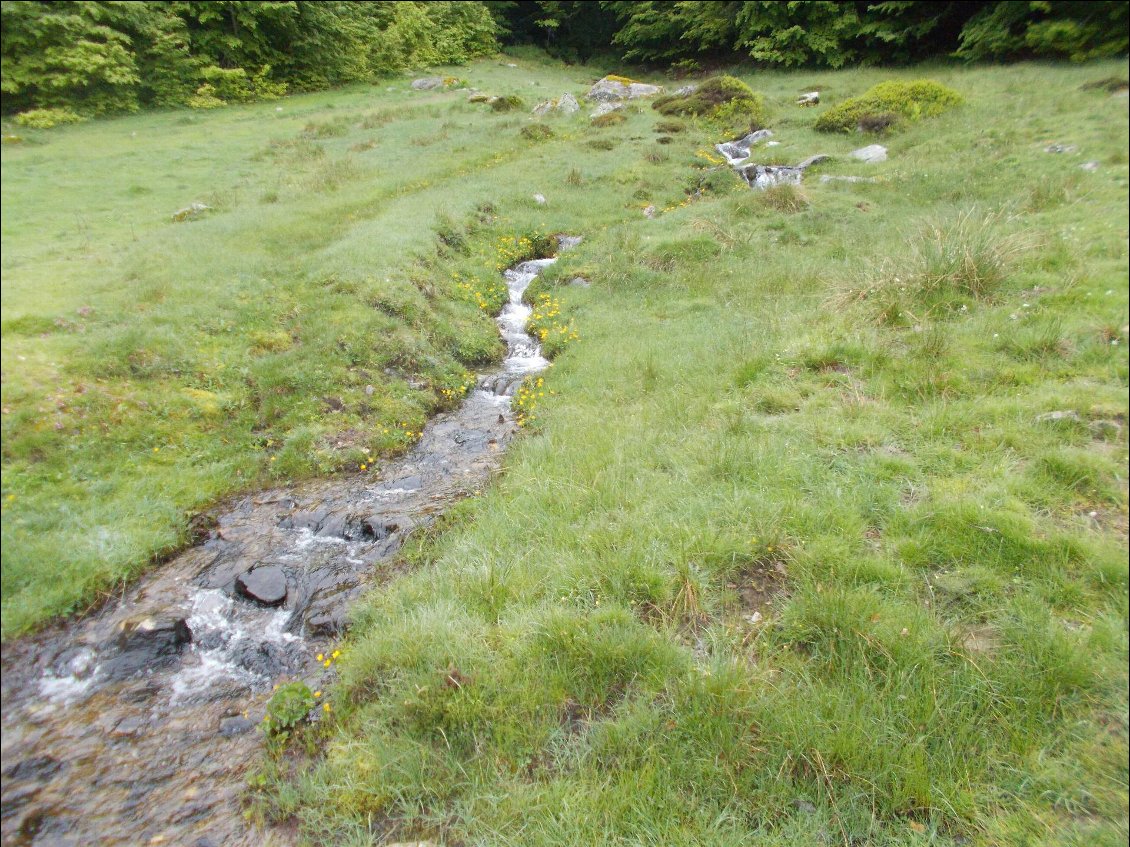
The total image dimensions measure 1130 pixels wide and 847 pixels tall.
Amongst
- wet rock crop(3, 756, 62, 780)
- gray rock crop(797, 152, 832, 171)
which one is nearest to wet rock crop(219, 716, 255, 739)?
wet rock crop(3, 756, 62, 780)

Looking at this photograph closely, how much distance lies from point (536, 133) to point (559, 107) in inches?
219

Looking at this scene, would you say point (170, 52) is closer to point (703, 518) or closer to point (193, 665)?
point (193, 665)

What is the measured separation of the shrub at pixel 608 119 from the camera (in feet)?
90.0

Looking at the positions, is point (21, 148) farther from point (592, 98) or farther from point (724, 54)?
point (724, 54)

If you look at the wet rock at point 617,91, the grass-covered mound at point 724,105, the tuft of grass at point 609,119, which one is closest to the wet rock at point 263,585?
the grass-covered mound at point 724,105

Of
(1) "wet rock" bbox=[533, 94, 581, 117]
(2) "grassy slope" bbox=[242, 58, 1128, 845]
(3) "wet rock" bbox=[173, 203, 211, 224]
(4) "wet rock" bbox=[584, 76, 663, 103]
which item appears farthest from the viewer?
(4) "wet rock" bbox=[584, 76, 663, 103]

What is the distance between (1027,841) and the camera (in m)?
2.97

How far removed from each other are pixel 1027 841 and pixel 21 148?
18.9 feet

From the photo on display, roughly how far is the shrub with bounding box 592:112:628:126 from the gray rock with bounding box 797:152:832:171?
37.8ft

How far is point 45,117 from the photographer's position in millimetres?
2574

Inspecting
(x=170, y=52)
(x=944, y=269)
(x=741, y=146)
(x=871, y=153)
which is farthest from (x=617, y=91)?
(x=170, y=52)

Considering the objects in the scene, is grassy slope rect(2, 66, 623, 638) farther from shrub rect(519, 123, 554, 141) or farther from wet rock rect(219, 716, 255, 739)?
shrub rect(519, 123, 554, 141)

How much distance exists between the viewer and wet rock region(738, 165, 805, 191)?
58.2 feet

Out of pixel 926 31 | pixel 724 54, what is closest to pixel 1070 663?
pixel 926 31
